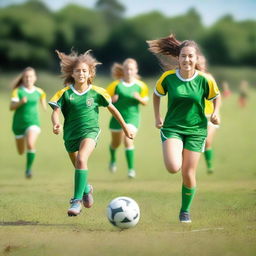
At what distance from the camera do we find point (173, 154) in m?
6.77

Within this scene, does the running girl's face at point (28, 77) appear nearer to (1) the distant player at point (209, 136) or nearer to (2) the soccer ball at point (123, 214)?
(1) the distant player at point (209, 136)

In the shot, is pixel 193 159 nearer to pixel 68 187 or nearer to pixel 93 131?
pixel 93 131

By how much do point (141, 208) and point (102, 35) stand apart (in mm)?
54671

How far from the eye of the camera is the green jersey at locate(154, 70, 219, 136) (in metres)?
6.95

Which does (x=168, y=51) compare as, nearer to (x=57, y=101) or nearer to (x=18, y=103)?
(x=57, y=101)

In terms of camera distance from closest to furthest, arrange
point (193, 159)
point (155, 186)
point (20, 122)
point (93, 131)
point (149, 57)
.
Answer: point (193, 159)
point (93, 131)
point (155, 186)
point (20, 122)
point (149, 57)

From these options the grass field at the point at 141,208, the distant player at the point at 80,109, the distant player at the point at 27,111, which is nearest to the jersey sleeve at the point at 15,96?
the distant player at the point at 27,111

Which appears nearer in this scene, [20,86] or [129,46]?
[20,86]

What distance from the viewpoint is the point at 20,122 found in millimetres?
11609

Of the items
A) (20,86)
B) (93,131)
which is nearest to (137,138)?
(20,86)

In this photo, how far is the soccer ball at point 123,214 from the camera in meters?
6.39

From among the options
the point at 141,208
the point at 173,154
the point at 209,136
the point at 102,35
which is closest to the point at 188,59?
the point at 173,154

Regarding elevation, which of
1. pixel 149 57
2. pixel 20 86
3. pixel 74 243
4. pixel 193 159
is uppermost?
pixel 149 57

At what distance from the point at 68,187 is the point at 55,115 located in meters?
3.17
